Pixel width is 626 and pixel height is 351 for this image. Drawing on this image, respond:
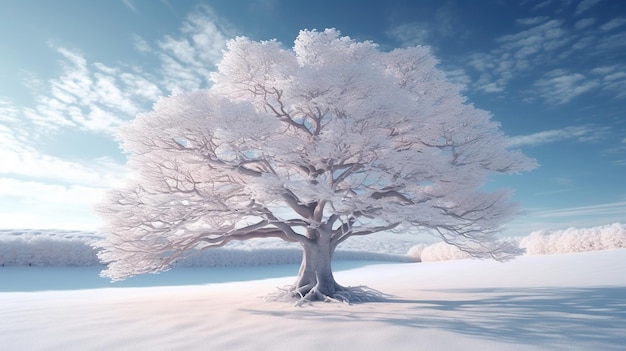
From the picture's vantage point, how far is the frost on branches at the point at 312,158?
23.0ft

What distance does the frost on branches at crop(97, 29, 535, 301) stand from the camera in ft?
23.0

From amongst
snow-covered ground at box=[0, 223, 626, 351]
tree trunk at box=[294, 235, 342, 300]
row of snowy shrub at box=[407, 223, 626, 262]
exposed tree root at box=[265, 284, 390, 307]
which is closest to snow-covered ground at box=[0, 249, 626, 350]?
snow-covered ground at box=[0, 223, 626, 351]

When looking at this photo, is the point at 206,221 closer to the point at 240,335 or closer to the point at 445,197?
the point at 240,335

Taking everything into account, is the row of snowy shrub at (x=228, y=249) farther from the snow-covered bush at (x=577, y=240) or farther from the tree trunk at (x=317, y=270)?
the tree trunk at (x=317, y=270)

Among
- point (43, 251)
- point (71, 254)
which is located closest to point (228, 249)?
point (71, 254)

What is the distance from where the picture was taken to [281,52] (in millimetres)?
8352

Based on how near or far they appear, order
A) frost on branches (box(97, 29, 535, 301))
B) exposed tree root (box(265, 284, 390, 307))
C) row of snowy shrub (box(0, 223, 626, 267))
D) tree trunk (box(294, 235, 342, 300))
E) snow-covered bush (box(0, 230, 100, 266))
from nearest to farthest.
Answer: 1. frost on branches (box(97, 29, 535, 301))
2. exposed tree root (box(265, 284, 390, 307))
3. tree trunk (box(294, 235, 342, 300))
4. snow-covered bush (box(0, 230, 100, 266))
5. row of snowy shrub (box(0, 223, 626, 267))

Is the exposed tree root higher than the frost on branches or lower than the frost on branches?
lower

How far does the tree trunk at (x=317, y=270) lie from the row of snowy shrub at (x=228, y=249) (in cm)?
731

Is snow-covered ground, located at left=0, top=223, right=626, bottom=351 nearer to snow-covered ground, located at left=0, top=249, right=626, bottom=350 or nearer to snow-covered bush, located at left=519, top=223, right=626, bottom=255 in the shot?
snow-covered ground, located at left=0, top=249, right=626, bottom=350

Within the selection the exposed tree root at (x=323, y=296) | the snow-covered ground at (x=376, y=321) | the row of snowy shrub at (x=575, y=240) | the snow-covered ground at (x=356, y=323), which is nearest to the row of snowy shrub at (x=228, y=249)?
the row of snowy shrub at (x=575, y=240)

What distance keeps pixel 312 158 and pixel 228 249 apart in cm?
1805

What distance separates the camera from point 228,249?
23.7 m

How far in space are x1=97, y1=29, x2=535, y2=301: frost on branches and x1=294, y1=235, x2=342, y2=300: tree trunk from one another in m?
0.03
